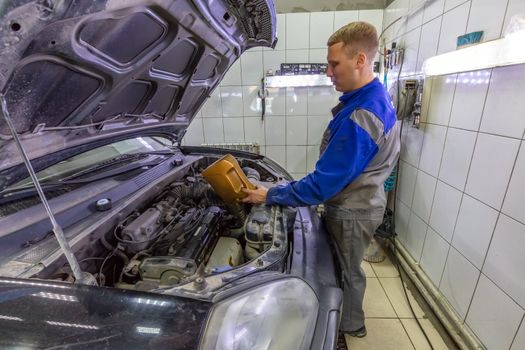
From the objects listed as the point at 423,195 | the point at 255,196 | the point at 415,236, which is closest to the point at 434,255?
the point at 415,236

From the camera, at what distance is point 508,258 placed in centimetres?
114


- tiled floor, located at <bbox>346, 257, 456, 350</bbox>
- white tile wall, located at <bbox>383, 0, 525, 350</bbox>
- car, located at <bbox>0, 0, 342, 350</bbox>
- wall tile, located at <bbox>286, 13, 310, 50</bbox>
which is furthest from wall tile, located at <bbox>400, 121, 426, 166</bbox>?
wall tile, located at <bbox>286, 13, 310, 50</bbox>

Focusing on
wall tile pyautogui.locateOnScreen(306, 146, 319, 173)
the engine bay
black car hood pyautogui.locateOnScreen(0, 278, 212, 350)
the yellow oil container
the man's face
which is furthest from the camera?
wall tile pyautogui.locateOnScreen(306, 146, 319, 173)

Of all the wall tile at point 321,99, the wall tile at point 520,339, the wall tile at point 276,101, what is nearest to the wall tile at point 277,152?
the wall tile at point 276,101

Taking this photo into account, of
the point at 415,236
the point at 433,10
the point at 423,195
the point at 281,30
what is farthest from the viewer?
the point at 281,30

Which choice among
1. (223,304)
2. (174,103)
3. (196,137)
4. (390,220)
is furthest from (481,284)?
(196,137)

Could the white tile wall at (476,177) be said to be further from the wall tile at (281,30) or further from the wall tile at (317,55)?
the wall tile at (281,30)

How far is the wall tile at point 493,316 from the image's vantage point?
1127mm

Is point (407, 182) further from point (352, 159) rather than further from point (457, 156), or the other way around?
point (352, 159)

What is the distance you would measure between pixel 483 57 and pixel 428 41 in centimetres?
64

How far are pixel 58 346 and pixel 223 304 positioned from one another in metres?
0.31

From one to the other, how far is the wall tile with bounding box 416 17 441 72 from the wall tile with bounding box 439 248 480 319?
1.27 meters

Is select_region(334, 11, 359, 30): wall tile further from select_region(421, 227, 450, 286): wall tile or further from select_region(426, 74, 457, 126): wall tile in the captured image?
select_region(421, 227, 450, 286): wall tile

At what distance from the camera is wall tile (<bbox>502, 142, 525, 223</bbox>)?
42.3 inches
